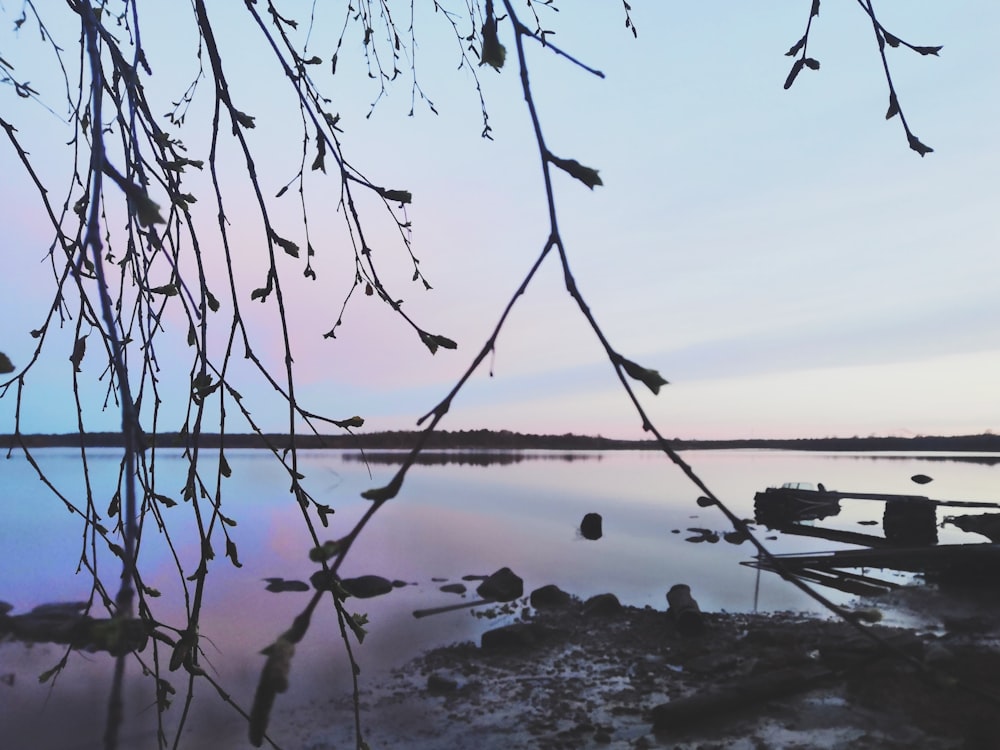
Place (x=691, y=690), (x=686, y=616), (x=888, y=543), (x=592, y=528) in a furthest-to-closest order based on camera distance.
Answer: (x=592, y=528) → (x=888, y=543) → (x=686, y=616) → (x=691, y=690)

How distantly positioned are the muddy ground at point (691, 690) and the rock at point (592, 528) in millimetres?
16307

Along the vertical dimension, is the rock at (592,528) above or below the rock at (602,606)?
below

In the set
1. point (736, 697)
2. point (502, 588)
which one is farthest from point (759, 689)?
point (502, 588)

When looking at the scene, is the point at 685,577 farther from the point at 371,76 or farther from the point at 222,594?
the point at 371,76

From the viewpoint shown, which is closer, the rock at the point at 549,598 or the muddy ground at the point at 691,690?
the muddy ground at the point at 691,690

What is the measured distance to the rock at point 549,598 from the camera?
627 inches

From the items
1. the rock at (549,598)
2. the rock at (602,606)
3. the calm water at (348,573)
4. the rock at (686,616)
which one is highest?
the rock at (686,616)

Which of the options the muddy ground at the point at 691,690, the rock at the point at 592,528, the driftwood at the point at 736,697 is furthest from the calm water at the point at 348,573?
the driftwood at the point at 736,697

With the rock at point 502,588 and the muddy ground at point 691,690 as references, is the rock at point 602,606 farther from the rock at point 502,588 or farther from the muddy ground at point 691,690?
the rock at point 502,588

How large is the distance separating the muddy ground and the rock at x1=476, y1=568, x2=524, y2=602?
11.5 feet

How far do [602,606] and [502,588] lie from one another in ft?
11.3

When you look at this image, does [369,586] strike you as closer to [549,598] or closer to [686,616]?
[549,598]

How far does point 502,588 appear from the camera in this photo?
1736 cm

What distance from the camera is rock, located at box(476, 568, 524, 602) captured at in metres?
17.1
